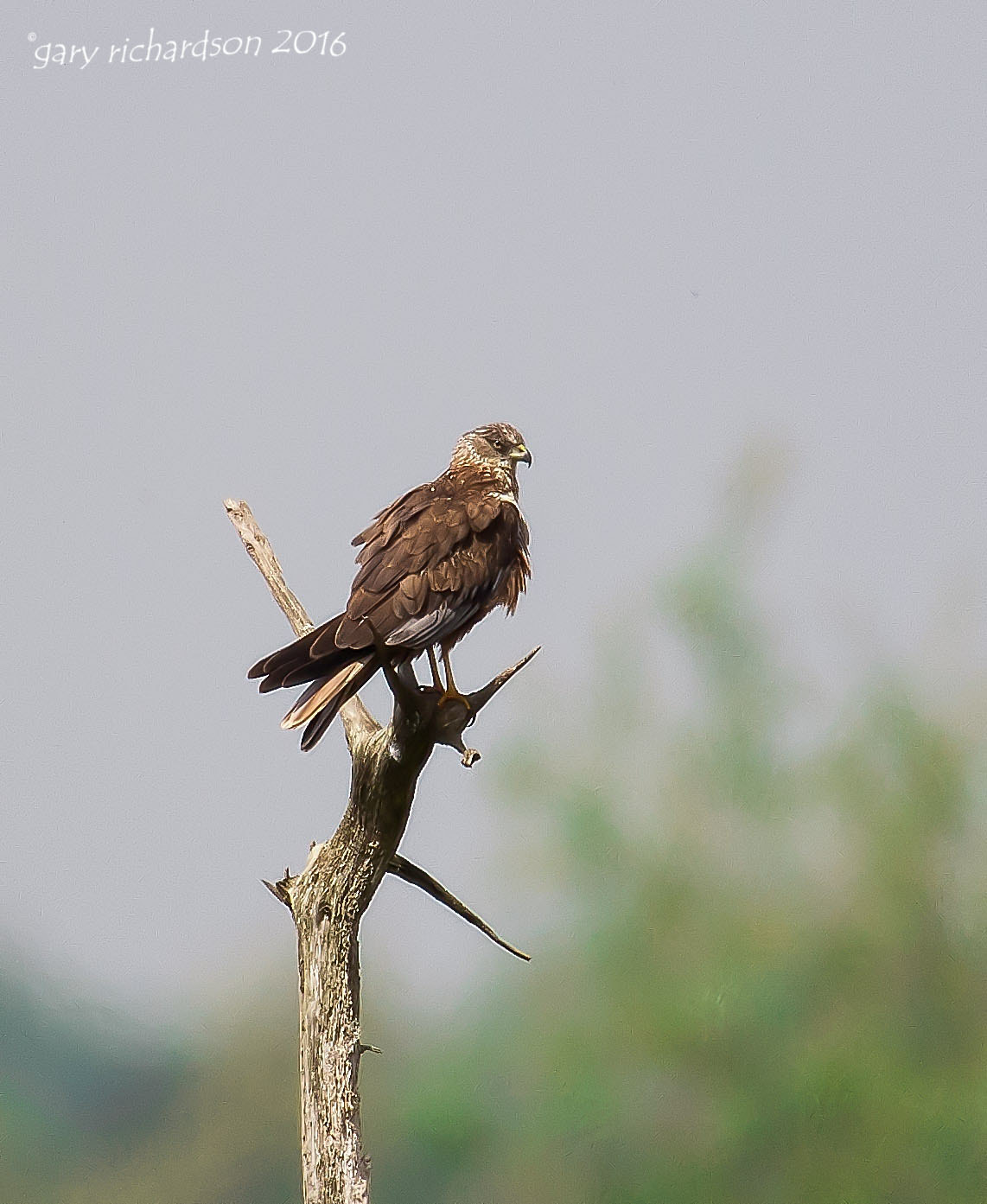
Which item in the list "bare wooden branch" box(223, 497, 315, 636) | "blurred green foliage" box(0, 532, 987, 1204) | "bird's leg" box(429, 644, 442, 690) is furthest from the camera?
"blurred green foliage" box(0, 532, 987, 1204)

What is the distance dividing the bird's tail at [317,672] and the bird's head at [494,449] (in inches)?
21.0

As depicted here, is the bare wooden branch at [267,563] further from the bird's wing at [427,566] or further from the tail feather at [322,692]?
the tail feather at [322,692]

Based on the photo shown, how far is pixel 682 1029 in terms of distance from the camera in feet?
11.3

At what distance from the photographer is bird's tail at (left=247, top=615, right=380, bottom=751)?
1.95m

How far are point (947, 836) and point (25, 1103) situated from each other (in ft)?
7.63

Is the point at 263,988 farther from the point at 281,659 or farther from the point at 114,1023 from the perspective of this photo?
the point at 281,659

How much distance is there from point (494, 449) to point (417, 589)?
0.45 metres

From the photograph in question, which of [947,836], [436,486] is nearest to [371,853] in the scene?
[436,486]

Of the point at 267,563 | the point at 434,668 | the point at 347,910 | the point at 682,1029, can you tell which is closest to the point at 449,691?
the point at 434,668

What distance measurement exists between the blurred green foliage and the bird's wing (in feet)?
4.64

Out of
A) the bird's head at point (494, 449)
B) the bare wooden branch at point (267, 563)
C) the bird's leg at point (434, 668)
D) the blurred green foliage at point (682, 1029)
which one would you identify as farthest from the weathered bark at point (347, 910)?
the blurred green foliage at point (682, 1029)

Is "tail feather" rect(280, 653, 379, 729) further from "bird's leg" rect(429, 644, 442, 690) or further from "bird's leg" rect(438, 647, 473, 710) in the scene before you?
"bird's leg" rect(429, 644, 442, 690)

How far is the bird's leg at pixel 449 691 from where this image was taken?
2023mm

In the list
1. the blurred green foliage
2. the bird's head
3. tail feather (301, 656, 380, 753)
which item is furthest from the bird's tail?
the blurred green foliage
